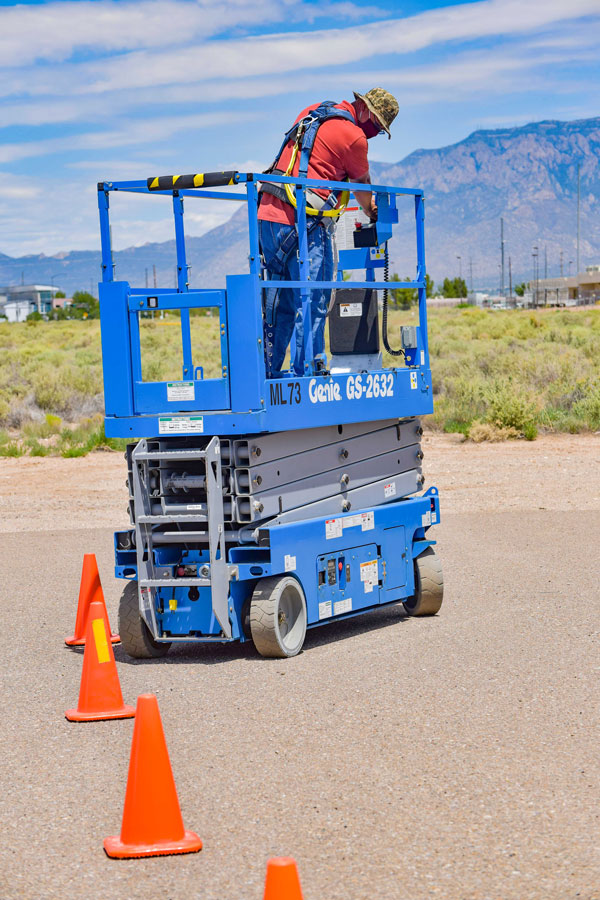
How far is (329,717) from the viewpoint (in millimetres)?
6812

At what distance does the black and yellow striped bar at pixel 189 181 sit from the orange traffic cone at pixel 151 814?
425 cm

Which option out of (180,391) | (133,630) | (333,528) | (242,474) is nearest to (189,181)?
(180,391)

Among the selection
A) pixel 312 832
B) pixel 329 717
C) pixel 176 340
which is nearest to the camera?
pixel 312 832

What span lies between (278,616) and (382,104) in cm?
380

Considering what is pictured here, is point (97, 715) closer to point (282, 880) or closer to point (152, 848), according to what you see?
point (152, 848)

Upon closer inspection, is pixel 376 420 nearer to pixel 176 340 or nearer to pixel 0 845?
pixel 0 845

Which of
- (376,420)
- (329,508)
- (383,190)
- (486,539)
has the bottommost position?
(486,539)

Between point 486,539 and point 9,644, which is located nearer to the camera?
point 9,644

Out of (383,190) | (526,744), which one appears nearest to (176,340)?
(383,190)

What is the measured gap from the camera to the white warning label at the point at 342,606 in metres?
8.90

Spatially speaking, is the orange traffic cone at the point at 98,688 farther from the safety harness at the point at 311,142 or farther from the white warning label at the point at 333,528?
the safety harness at the point at 311,142

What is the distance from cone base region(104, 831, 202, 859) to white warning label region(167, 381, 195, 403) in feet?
12.2

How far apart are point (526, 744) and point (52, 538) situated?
9525 millimetres

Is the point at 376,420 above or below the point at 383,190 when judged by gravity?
below
